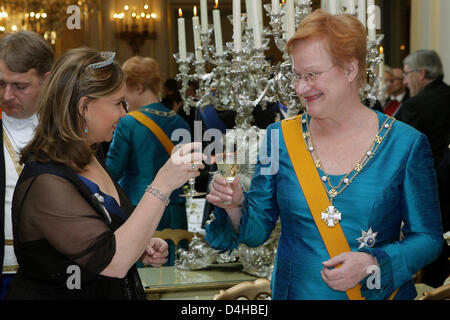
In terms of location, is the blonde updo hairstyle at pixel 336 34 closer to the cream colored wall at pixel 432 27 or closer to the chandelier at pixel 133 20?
the chandelier at pixel 133 20

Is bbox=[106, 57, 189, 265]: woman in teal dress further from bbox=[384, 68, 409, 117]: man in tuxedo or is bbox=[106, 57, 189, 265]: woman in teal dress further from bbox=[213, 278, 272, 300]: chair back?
bbox=[384, 68, 409, 117]: man in tuxedo

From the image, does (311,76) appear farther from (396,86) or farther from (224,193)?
(396,86)

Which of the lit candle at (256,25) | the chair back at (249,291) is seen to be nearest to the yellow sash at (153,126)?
the lit candle at (256,25)

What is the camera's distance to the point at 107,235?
135cm

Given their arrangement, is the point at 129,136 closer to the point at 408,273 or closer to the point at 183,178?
the point at 183,178

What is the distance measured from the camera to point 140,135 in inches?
124

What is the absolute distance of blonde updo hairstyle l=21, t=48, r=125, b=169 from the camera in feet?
4.65

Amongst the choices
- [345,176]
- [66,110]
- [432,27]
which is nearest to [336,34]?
[345,176]

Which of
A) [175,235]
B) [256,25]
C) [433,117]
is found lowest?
[175,235]

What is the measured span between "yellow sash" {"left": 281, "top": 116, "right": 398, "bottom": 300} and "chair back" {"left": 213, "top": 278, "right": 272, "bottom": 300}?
41 cm

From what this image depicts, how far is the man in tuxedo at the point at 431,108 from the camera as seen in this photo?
396 centimetres

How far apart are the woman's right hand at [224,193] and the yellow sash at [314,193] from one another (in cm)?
16

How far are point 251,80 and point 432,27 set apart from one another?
13.1 ft
